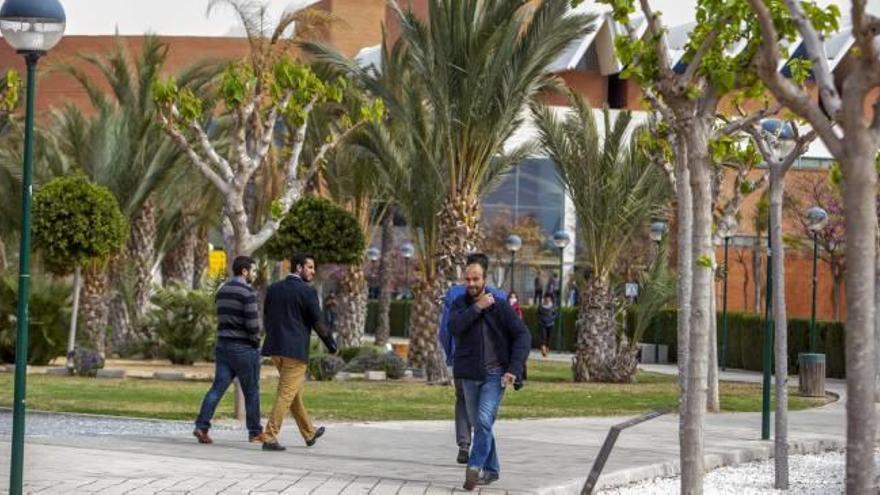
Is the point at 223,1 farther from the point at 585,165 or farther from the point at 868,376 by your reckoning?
the point at 868,376

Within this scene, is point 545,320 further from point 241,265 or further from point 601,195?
point 241,265

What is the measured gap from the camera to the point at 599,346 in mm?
33906

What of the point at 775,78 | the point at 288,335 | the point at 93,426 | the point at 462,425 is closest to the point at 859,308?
the point at 775,78

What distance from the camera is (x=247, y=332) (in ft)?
53.0

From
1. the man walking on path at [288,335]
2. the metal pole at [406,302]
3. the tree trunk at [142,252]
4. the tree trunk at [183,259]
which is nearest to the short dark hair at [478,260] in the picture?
the man walking on path at [288,335]

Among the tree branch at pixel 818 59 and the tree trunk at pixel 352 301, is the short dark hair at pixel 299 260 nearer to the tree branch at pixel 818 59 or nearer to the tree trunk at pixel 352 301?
the tree branch at pixel 818 59

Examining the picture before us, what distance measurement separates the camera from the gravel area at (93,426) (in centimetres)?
1803

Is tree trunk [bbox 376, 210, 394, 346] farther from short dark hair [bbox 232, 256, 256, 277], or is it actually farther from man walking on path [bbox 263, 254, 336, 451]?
man walking on path [bbox 263, 254, 336, 451]

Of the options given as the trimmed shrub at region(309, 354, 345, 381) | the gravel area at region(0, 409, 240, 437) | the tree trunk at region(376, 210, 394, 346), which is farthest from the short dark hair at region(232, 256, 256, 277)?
the tree trunk at region(376, 210, 394, 346)

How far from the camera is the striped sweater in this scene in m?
16.0

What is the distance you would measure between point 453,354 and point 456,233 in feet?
54.7

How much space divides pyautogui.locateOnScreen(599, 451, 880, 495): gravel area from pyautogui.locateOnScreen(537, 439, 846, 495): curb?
64 millimetres

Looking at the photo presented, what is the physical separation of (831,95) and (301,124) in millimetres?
12199

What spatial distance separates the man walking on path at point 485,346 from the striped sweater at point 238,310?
2.95 metres
